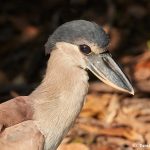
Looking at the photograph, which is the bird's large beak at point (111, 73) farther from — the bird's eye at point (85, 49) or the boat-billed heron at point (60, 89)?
the bird's eye at point (85, 49)

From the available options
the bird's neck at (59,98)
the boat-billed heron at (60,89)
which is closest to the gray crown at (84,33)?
the boat-billed heron at (60,89)

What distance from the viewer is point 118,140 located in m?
5.36

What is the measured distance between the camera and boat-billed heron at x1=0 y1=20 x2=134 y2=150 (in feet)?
13.1

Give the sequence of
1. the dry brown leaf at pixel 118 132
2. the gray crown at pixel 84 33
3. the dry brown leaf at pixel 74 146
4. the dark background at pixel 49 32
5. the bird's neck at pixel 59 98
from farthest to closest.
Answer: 1. the dark background at pixel 49 32
2. the dry brown leaf at pixel 118 132
3. the dry brown leaf at pixel 74 146
4. the bird's neck at pixel 59 98
5. the gray crown at pixel 84 33

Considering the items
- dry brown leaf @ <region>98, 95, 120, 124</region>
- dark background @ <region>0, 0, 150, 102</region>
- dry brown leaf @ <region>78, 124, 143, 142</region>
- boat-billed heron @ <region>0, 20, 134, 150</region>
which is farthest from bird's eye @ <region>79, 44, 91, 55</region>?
dark background @ <region>0, 0, 150, 102</region>

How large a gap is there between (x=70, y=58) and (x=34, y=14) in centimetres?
327

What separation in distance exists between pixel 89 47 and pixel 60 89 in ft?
1.16

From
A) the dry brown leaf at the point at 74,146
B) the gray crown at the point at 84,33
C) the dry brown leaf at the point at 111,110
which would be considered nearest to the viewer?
the gray crown at the point at 84,33

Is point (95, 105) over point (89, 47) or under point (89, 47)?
under

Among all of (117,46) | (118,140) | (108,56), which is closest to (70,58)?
(108,56)

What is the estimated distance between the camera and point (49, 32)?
6.86m

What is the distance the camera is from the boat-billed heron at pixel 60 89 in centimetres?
398

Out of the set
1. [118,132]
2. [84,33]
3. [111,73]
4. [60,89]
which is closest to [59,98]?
[60,89]

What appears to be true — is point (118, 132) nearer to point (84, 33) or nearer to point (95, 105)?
point (95, 105)
